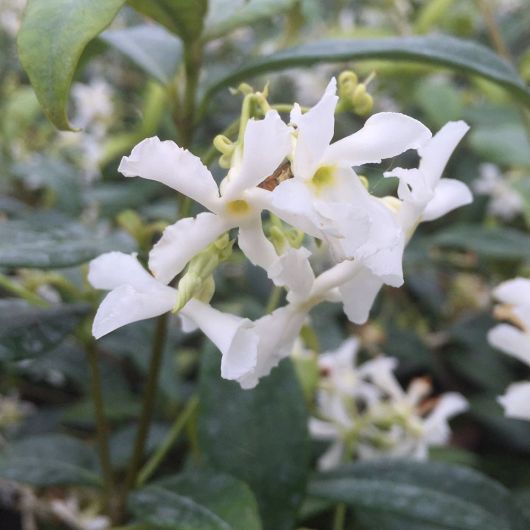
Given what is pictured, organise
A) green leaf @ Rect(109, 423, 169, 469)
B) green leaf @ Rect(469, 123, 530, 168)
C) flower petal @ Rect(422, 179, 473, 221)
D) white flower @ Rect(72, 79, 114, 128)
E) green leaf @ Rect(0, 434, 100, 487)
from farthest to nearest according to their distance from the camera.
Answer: white flower @ Rect(72, 79, 114, 128) < green leaf @ Rect(469, 123, 530, 168) < green leaf @ Rect(109, 423, 169, 469) < green leaf @ Rect(0, 434, 100, 487) < flower petal @ Rect(422, 179, 473, 221)

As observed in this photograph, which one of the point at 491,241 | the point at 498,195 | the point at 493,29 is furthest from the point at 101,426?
the point at 498,195

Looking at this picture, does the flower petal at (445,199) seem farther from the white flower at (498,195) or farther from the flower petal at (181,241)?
the white flower at (498,195)

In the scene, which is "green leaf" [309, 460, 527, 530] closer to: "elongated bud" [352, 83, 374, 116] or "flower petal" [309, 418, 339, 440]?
"flower petal" [309, 418, 339, 440]

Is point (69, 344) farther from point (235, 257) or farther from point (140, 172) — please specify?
point (140, 172)

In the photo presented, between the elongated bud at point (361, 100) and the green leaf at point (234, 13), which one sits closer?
the elongated bud at point (361, 100)

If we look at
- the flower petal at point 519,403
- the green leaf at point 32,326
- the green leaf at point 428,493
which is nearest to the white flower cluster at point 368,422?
the green leaf at point 428,493

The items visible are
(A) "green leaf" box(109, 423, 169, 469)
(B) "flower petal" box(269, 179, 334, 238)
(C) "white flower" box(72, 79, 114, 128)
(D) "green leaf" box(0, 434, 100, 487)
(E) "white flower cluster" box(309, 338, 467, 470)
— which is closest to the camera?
(B) "flower petal" box(269, 179, 334, 238)

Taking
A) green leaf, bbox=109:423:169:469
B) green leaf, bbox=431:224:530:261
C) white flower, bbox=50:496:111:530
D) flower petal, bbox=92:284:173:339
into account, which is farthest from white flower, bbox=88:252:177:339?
green leaf, bbox=431:224:530:261
